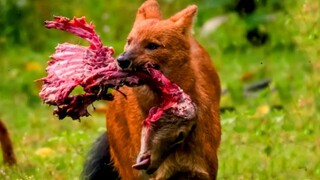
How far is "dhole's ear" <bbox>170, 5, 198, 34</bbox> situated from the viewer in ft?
20.5

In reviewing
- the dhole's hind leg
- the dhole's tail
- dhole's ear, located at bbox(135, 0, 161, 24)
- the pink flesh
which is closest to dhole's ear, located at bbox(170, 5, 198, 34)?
dhole's ear, located at bbox(135, 0, 161, 24)

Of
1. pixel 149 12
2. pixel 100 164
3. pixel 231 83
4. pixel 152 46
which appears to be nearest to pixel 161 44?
pixel 152 46

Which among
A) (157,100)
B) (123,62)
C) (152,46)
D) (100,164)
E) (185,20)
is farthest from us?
(100,164)

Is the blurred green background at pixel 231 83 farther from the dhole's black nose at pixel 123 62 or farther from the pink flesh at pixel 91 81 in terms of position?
the dhole's black nose at pixel 123 62

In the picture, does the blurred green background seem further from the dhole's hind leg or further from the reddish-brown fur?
the reddish-brown fur

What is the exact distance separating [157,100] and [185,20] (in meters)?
0.55

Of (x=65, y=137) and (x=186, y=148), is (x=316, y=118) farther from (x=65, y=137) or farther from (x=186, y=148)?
(x=186, y=148)

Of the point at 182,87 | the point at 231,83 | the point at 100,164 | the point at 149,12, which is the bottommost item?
the point at 231,83

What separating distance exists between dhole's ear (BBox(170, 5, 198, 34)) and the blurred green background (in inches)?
62.0

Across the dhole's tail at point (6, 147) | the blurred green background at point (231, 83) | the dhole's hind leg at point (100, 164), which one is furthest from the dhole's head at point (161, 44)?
the dhole's tail at point (6, 147)

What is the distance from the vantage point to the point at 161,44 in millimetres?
6031

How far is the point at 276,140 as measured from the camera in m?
8.97

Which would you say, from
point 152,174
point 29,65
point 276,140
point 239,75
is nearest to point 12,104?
point 29,65

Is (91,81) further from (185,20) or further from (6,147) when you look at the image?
(6,147)
